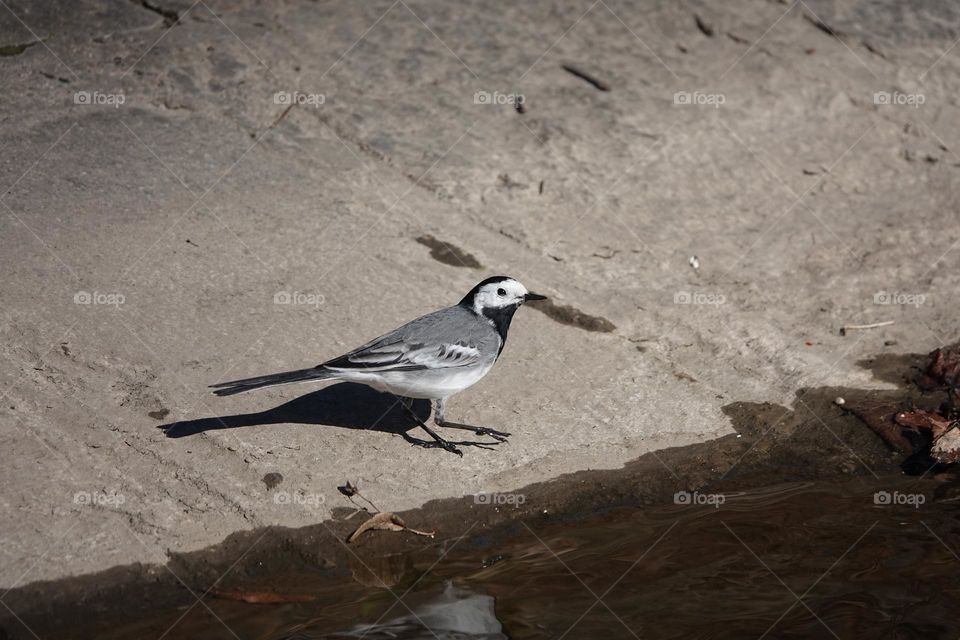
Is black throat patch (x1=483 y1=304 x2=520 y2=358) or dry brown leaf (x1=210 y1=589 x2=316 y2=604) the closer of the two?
dry brown leaf (x1=210 y1=589 x2=316 y2=604)

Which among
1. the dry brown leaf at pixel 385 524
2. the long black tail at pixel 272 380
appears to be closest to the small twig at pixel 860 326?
the dry brown leaf at pixel 385 524

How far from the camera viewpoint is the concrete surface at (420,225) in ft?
19.2

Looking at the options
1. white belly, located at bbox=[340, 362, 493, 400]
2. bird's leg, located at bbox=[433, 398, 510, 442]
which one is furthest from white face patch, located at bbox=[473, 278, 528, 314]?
bird's leg, located at bbox=[433, 398, 510, 442]

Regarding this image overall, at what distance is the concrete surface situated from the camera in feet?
19.2

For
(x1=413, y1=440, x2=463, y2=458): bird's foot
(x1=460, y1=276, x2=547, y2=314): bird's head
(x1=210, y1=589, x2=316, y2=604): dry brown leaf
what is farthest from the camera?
(x1=460, y1=276, x2=547, y2=314): bird's head

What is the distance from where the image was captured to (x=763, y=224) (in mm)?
8352

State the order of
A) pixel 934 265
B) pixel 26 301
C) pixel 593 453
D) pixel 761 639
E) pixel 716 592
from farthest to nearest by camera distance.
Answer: pixel 934 265 → pixel 26 301 → pixel 593 453 → pixel 716 592 → pixel 761 639

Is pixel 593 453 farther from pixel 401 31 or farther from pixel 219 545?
pixel 401 31

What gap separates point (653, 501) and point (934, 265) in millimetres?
3595

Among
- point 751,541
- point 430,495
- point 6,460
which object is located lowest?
point 6,460

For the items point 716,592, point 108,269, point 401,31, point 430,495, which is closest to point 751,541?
point 716,592

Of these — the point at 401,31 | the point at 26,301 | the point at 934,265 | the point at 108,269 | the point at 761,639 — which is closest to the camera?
the point at 761,639

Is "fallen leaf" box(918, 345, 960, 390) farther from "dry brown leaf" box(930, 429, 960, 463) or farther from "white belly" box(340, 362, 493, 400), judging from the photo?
"white belly" box(340, 362, 493, 400)

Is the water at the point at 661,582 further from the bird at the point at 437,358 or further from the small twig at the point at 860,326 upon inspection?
the small twig at the point at 860,326
